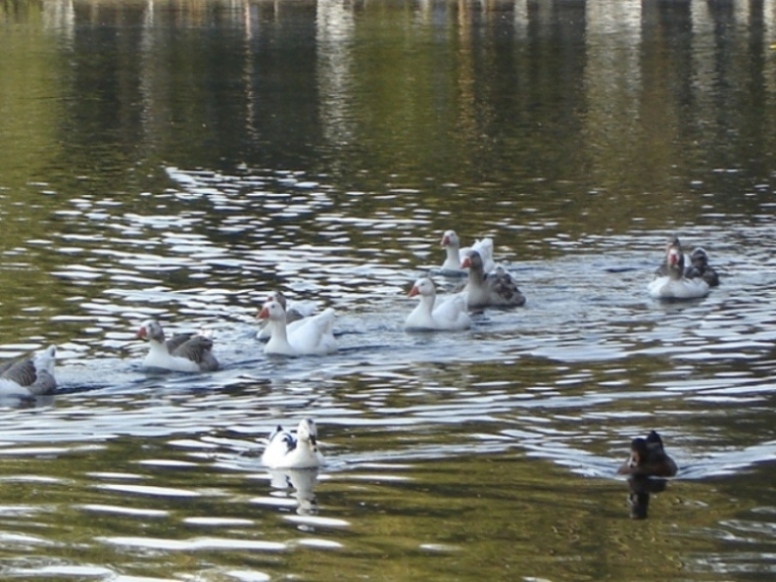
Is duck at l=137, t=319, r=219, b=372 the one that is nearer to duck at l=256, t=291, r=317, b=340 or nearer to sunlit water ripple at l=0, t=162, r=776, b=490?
sunlit water ripple at l=0, t=162, r=776, b=490

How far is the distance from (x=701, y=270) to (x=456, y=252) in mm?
3640

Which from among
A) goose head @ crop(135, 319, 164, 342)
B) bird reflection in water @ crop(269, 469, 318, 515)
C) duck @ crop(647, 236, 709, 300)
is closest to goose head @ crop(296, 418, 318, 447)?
bird reflection in water @ crop(269, 469, 318, 515)

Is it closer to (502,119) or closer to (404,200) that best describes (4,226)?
(404,200)

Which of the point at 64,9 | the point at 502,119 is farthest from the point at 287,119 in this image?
the point at 64,9

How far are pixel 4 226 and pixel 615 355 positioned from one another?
1362 cm

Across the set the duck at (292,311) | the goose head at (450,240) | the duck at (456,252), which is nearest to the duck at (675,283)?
the duck at (456,252)

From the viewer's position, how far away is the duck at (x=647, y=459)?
14.5 m

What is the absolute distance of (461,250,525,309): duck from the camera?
22984 mm

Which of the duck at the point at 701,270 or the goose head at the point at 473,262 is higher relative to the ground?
the goose head at the point at 473,262

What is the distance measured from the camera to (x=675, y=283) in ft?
76.2

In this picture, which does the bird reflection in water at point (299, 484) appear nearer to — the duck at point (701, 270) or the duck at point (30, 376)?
the duck at point (30, 376)

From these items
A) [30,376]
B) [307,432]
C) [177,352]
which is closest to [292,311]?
[177,352]

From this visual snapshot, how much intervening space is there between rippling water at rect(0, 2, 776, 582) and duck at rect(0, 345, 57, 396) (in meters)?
0.17

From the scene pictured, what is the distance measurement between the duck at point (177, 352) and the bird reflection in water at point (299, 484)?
4722 millimetres
